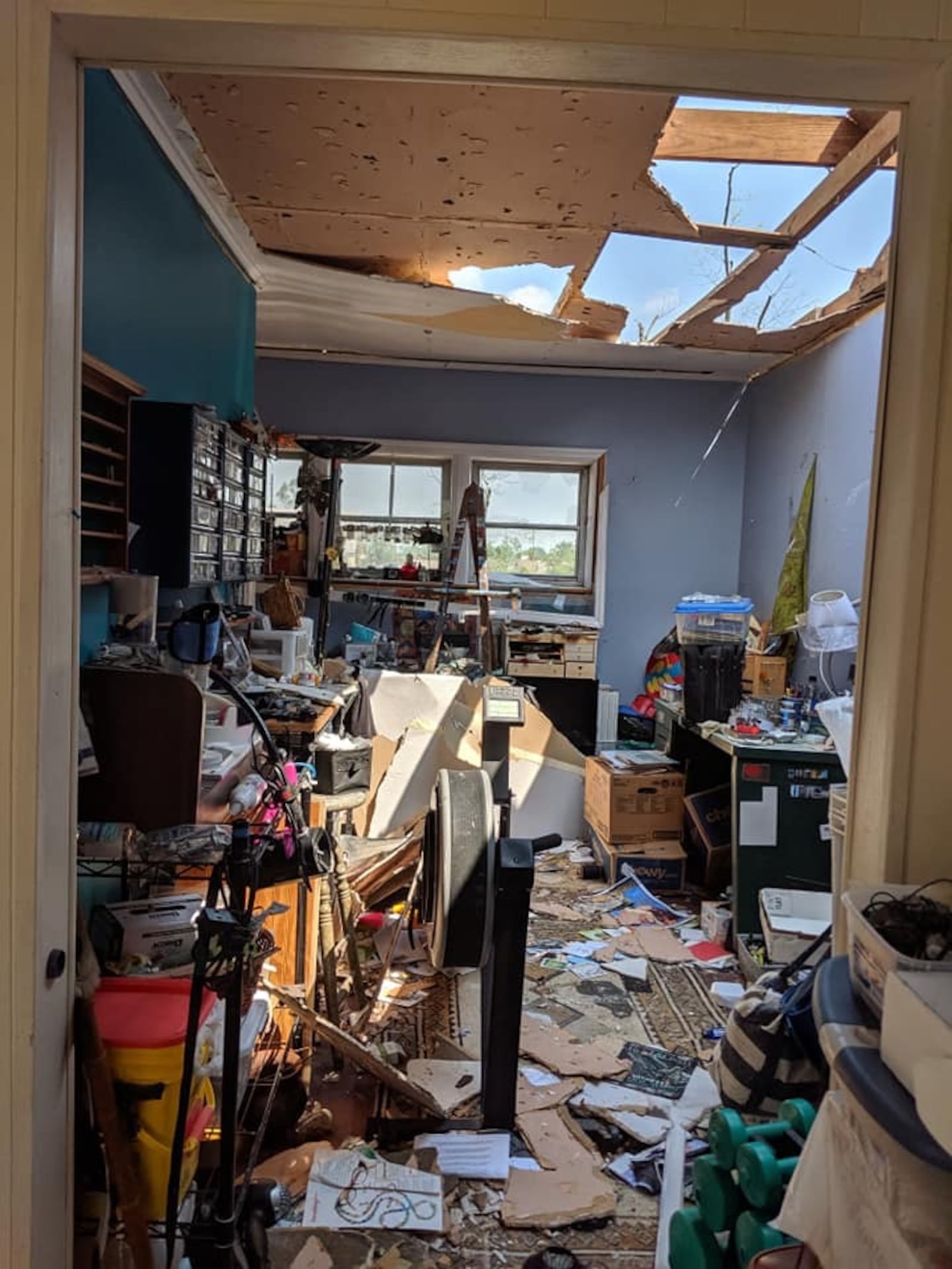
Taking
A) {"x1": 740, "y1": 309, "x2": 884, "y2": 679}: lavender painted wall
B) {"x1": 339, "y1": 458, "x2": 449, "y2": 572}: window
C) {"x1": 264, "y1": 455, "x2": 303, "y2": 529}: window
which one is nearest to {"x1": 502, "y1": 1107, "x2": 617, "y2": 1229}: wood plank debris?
{"x1": 740, "y1": 309, "x2": 884, "y2": 679}: lavender painted wall

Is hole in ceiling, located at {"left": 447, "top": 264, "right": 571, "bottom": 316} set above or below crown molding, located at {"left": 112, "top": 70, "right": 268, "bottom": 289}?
above

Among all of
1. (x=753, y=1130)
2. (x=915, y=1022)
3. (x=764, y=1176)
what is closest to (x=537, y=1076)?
(x=753, y=1130)

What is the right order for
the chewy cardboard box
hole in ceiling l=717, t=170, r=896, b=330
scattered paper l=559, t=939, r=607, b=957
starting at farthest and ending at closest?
1. the chewy cardboard box
2. scattered paper l=559, t=939, r=607, b=957
3. hole in ceiling l=717, t=170, r=896, b=330

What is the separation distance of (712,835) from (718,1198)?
104 inches

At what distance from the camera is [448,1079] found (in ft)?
8.41

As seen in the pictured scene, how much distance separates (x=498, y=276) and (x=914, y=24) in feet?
9.75

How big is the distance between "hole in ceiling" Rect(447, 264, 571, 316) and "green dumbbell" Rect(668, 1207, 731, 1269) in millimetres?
3371

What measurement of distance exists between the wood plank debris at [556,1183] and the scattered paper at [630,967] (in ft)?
3.30

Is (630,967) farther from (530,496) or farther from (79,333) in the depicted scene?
(530,496)

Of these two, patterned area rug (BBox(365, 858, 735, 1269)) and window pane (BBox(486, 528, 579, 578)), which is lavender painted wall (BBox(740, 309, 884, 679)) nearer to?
window pane (BBox(486, 528, 579, 578))

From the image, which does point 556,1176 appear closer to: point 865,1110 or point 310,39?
point 865,1110

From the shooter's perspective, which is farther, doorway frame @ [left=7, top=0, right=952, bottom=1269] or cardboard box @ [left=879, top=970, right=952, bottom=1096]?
doorway frame @ [left=7, top=0, right=952, bottom=1269]

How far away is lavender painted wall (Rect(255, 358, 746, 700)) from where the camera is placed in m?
5.89

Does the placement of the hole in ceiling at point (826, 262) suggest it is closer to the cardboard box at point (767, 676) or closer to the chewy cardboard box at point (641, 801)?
the cardboard box at point (767, 676)
